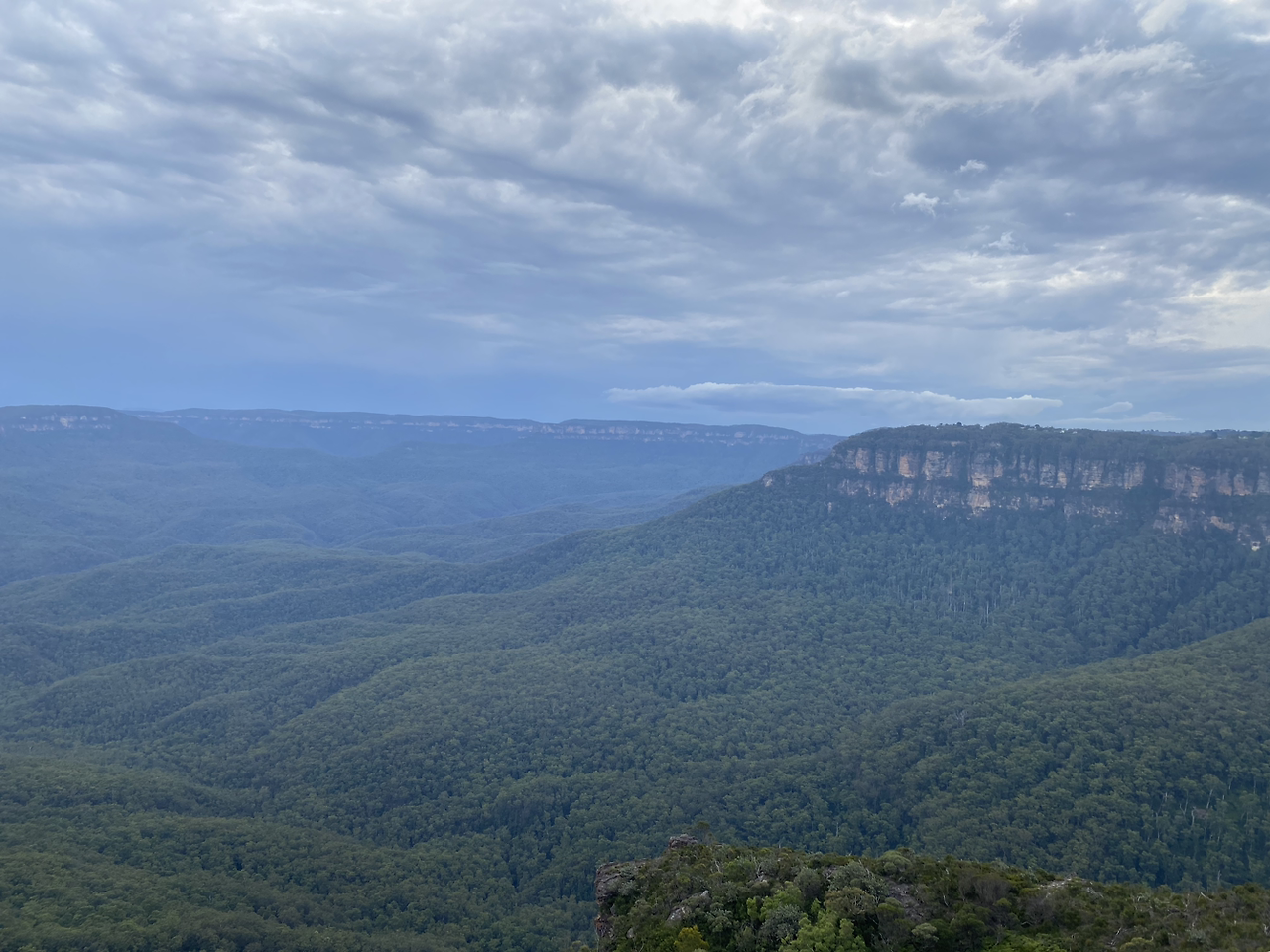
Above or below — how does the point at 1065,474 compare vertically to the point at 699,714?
above

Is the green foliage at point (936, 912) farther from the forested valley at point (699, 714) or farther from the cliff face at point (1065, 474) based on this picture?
the cliff face at point (1065, 474)

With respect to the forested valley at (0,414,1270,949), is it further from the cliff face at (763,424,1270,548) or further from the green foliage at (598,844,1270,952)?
the cliff face at (763,424,1270,548)

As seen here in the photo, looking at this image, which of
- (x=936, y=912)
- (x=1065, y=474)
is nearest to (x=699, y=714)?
(x=936, y=912)

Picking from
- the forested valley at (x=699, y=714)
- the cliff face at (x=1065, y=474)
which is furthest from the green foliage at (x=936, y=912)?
the cliff face at (x=1065, y=474)

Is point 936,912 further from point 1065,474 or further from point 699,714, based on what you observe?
point 1065,474

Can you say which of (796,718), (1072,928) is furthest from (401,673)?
(1072,928)

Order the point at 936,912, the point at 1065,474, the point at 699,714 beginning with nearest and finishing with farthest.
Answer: the point at 936,912 → the point at 699,714 → the point at 1065,474

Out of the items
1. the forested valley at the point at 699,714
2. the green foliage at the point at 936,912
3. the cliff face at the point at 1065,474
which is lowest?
the forested valley at the point at 699,714
